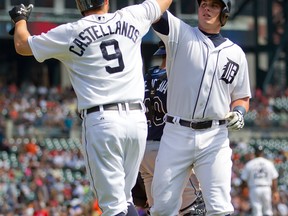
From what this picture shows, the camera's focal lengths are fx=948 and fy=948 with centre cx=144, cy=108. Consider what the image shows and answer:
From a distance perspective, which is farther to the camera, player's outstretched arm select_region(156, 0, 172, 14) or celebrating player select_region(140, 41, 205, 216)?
celebrating player select_region(140, 41, 205, 216)

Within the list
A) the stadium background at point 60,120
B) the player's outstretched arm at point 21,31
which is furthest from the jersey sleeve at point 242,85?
the stadium background at point 60,120

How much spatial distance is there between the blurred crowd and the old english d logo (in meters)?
9.31

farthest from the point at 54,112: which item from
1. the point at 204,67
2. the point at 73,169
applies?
the point at 204,67

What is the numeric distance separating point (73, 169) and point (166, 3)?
1571 cm

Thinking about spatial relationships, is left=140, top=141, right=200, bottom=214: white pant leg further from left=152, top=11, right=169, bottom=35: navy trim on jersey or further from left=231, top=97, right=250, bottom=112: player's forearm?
left=152, top=11, right=169, bottom=35: navy trim on jersey

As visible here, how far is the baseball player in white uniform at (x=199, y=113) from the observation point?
7578 millimetres

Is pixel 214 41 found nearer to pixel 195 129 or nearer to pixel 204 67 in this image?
pixel 204 67

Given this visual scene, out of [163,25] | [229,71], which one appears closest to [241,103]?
[229,71]

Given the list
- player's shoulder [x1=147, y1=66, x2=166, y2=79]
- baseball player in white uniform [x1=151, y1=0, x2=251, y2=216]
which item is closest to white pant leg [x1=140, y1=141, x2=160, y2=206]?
player's shoulder [x1=147, y1=66, x2=166, y2=79]

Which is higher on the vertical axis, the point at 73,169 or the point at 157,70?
the point at 157,70

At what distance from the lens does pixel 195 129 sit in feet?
25.1

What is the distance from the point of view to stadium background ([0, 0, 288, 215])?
19.8 m

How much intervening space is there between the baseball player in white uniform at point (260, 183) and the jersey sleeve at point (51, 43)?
1202cm

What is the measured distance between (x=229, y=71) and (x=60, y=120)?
759 inches
